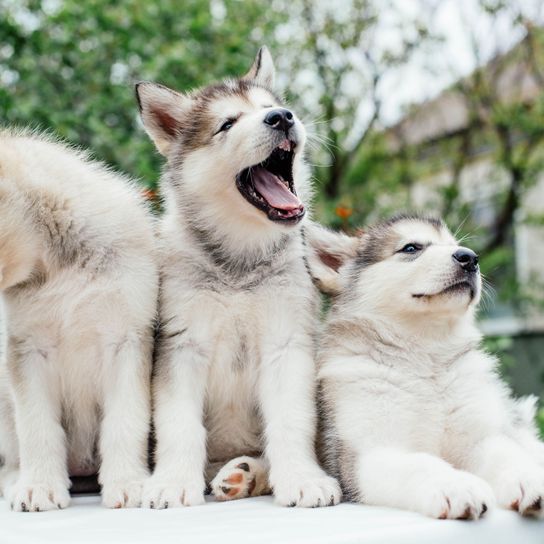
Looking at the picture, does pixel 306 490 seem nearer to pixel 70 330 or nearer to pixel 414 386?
pixel 414 386

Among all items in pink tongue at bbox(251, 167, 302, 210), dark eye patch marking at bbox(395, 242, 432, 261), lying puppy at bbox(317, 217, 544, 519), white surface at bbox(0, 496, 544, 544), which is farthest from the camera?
dark eye patch marking at bbox(395, 242, 432, 261)

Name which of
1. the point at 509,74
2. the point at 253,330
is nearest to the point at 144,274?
the point at 253,330

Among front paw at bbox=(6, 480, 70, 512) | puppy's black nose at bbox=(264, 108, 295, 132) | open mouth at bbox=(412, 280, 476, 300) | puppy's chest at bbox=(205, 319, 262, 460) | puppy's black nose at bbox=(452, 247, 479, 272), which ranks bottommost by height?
front paw at bbox=(6, 480, 70, 512)

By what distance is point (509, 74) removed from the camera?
1174 centimetres

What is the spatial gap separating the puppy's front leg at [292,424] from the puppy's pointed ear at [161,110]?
1156 millimetres

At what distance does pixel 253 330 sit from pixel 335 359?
0.35 meters

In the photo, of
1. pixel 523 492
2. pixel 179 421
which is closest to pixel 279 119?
pixel 179 421

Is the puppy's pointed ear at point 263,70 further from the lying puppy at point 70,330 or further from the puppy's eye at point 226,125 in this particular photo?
the lying puppy at point 70,330

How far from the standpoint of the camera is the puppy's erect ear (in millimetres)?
3361

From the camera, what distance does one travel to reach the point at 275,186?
10.6ft

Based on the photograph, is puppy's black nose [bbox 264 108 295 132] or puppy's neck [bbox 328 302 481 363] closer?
puppy's neck [bbox 328 302 481 363]

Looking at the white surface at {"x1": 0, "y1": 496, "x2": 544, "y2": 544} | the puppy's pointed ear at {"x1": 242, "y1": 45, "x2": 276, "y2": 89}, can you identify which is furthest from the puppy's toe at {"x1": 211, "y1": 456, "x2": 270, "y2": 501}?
the puppy's pointed ear at {"x1": 242, "y1": 45, "x2": 276, "y2": 89}

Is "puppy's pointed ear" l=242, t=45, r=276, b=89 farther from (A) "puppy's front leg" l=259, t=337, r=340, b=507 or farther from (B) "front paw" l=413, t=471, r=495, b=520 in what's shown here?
(B) "front paw" l=413, t=471, r=495, b=520

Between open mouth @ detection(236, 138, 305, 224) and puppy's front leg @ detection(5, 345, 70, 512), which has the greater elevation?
open mouth @ detection(236, 138, 305, 224)
